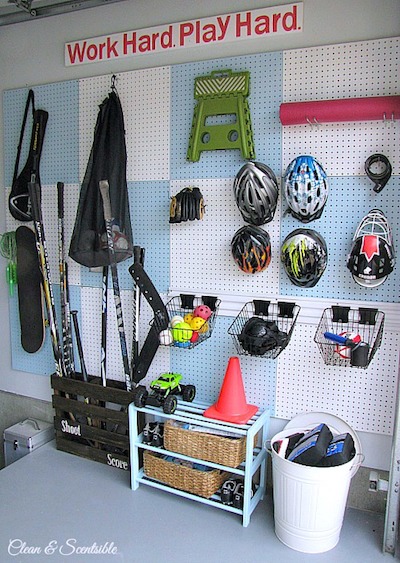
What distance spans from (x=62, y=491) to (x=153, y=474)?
1.48ft

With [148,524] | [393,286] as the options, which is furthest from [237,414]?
[393,286]

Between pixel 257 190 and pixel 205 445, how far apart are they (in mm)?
1117

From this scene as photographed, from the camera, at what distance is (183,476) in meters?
2.18

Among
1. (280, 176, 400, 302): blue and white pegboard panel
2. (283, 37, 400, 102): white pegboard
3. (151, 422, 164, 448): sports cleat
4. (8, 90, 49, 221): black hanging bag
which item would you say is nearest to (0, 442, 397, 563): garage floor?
(151, 422, 164, 448): sports cleat

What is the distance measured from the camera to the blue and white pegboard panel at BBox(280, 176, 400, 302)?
2.00 m

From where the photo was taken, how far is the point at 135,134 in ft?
8.14

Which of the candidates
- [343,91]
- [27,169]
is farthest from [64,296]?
[343,91]

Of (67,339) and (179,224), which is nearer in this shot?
(179,224)

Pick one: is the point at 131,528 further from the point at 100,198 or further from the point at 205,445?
the point at 100,198

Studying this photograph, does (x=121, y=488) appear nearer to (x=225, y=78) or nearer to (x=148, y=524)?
(x=148, y=524)

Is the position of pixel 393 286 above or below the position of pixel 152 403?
above

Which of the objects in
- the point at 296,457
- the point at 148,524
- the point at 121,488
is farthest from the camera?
the point at 121,488

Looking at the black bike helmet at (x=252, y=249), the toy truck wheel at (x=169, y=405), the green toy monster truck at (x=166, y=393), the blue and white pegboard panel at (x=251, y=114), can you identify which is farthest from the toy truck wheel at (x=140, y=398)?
the blue and white pegboard panel at (x=251, y=114)

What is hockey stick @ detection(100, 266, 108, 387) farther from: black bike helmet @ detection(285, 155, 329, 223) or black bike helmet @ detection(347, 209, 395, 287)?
black bike helmet @ detection(347, 209, 395, 287)
